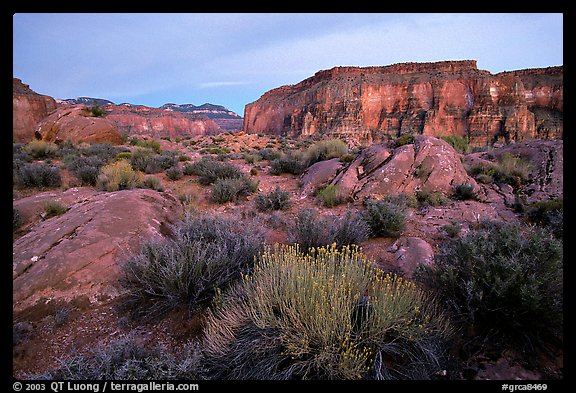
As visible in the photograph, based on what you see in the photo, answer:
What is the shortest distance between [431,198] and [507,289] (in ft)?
14.2

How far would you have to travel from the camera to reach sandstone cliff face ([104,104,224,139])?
82375mm

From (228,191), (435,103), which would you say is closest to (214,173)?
(228,191)

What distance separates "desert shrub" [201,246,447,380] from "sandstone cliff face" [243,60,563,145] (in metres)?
49.6

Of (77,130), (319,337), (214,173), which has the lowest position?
(319,337)

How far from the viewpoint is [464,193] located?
6.34 m

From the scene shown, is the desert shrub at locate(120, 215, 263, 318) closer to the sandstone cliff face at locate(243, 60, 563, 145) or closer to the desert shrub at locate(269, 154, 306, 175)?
the desert shrub at locate(269, 154, 306, 175)

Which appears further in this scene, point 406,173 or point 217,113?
point 217,113

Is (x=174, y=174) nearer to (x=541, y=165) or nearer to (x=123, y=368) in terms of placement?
(x=123, y=368)

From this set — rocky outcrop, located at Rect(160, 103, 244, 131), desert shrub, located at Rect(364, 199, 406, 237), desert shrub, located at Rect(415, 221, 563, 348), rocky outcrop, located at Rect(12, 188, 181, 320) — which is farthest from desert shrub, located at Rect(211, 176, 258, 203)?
rocky outcrop, located at Rect(160, 103, 244, 131)

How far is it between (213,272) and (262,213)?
319cm

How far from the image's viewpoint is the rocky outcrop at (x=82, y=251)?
3.01m

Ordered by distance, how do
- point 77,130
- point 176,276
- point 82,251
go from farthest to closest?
point 77,130 → point 82,251 → point 176,276
